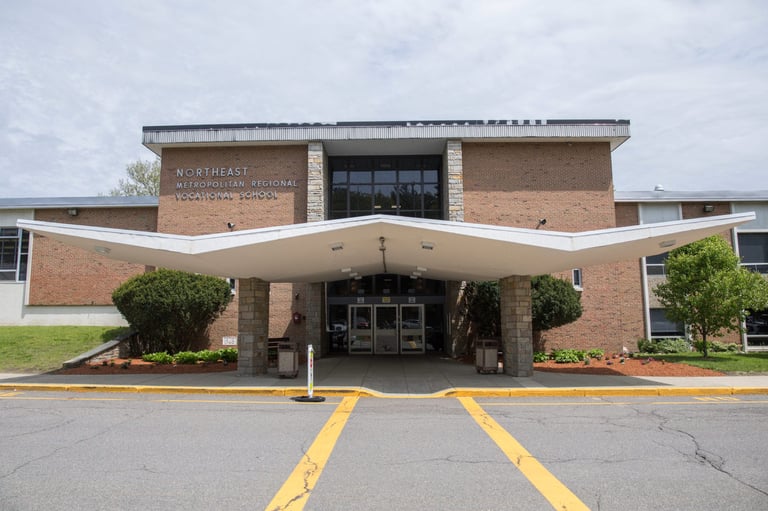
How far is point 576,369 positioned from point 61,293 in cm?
2042

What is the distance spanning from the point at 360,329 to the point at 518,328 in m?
9.44

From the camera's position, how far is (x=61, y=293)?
896 inches

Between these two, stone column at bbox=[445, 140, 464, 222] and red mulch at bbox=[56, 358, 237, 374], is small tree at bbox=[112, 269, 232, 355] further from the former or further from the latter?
stone column at bbox=[445, 140, 464, 222]

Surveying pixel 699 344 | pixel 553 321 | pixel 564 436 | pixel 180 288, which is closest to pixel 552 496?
pixel 564 436

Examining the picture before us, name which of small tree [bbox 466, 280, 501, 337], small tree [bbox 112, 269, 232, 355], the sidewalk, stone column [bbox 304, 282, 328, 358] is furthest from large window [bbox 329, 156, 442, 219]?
the sidewalk

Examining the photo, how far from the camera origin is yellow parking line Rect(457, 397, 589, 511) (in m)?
4.94

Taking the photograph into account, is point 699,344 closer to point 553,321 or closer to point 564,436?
point 553,321

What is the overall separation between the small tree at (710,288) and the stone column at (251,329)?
13923 mm

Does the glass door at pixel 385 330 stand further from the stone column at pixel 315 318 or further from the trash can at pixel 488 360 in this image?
the trash can at pixel 488 360

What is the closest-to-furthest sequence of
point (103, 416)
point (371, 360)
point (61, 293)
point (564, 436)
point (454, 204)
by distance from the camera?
1. point (564, 436)
2. point (103, 416)
3. point (371, 360)
4. point (454, 204)
5. point (61, 293)

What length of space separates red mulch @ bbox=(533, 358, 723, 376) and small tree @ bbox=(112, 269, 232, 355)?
11430 millimetres

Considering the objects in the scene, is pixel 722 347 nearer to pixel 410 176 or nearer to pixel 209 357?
pixel 410 176

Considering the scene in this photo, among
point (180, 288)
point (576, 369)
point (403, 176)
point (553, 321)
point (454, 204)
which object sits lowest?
point (576, 369)

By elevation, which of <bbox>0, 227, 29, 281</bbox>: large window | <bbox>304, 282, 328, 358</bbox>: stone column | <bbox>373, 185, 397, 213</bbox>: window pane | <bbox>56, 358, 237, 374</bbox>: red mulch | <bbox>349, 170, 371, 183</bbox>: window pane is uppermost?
<bbox>349, 170, 371, 183</bbox>: window pane
